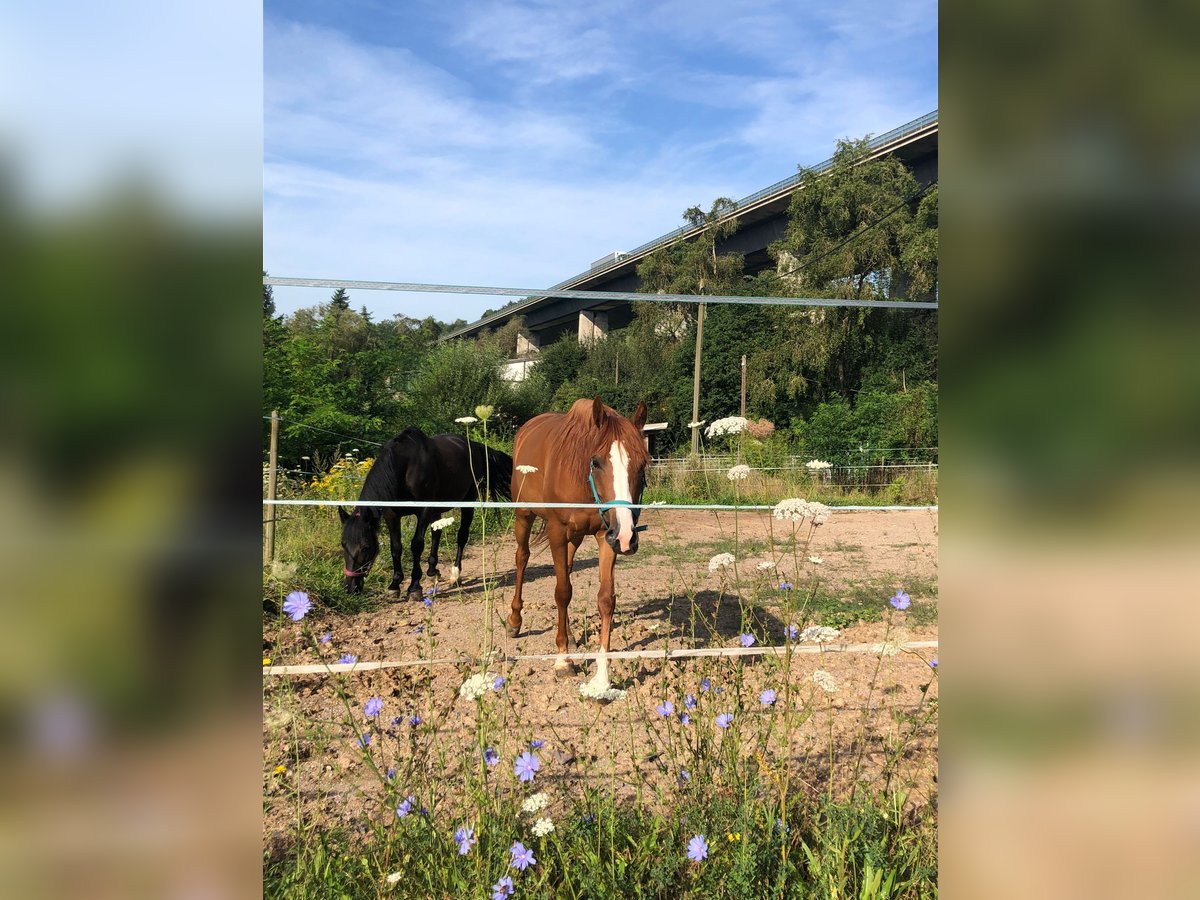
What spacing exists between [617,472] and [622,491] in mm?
102

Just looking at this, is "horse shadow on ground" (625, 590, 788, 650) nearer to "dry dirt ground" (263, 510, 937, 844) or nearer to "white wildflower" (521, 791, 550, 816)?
"dry dirt ground" (263, 510, 937, 844)

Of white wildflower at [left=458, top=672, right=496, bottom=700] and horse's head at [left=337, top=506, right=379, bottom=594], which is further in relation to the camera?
horse's head at [left=337, top=506, right=379, bottom=594]

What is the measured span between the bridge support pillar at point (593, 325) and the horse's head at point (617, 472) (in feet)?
29.4

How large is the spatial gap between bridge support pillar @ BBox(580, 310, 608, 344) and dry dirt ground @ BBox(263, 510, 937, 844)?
6119 mm

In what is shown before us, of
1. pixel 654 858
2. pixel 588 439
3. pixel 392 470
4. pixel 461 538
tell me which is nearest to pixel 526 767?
pixel 654 858

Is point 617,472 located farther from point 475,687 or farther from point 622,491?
point 475,687

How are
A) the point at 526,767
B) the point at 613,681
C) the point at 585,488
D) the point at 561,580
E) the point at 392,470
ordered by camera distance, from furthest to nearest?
1. the point at 392,470
2. the point at 561,580
3. the point at 585,488
4. the point at 613,681
5. the point at 526,767

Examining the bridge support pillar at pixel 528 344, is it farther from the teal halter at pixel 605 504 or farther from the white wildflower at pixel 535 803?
the white wildflower at pixel 535 803

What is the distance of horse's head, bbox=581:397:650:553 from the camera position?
10.6 ft

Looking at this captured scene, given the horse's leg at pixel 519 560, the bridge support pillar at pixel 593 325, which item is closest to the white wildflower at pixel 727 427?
the horse's leg at pixel 519 560

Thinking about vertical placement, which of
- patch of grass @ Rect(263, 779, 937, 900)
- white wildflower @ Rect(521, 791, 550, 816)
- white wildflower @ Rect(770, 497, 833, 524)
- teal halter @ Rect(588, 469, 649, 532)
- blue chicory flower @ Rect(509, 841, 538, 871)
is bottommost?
patch of grass @ Rect(263, 779, 937, 900)

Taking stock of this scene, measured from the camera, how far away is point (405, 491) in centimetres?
564

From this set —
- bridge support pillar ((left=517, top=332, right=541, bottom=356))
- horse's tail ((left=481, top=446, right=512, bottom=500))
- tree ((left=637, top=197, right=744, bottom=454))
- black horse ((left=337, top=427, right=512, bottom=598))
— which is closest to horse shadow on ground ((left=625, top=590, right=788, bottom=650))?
black horse ((left=337, top=427, right=512, bottom=598))
